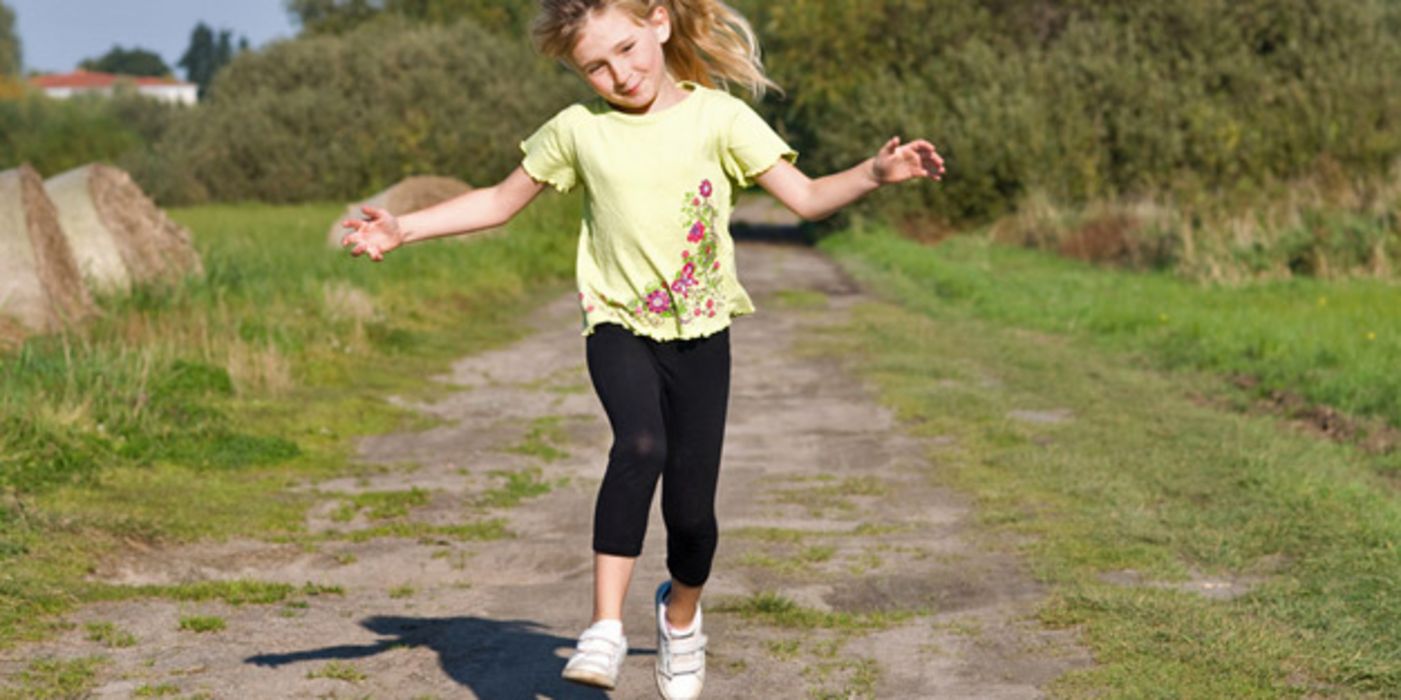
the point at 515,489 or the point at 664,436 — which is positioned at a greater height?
the point at 664,436

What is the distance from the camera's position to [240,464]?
9.33m

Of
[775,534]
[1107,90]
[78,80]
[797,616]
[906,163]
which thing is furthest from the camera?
[78,80]

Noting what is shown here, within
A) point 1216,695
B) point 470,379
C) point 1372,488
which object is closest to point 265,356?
point 470,379

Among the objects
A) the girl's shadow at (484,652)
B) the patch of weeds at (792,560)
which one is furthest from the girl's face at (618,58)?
the patch of weeds at (792,560)

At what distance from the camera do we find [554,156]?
15.9ft

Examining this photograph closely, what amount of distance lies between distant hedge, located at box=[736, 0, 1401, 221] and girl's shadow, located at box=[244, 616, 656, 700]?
26440 mm

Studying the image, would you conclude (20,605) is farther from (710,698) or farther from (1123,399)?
(1123,399)

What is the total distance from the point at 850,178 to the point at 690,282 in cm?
52

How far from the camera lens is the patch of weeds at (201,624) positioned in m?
5.92

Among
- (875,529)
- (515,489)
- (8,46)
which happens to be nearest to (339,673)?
(875,529)

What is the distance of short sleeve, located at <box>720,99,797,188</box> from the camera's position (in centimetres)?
475

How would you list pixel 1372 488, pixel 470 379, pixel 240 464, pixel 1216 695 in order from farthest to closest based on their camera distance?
pixel 470 379, pixel 240 464, pixel 1372 488, pixel 1216 695

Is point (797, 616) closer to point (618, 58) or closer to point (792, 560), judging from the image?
point (792, 560)

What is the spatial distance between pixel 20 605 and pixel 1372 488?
613 cm
